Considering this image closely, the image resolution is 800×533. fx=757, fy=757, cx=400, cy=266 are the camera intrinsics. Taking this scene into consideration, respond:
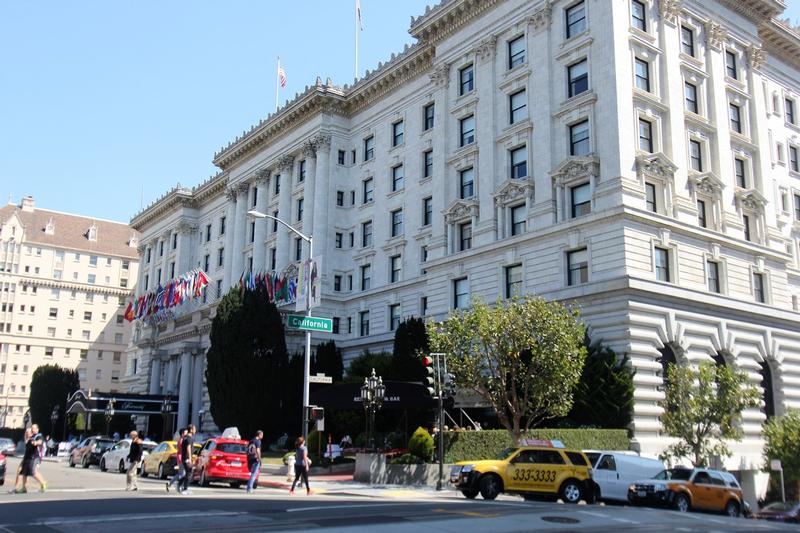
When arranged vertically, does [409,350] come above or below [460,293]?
below

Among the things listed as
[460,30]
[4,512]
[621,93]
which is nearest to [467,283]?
[621,93]

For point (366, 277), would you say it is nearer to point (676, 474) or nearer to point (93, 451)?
point (93, 451)

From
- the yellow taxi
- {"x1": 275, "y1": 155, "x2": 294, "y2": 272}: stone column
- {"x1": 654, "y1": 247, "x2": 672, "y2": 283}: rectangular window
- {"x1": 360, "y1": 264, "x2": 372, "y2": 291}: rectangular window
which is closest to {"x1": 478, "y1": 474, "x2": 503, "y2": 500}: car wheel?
the yellow taxi

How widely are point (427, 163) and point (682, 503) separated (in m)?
33.8

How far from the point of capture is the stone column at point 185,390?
2621 inches

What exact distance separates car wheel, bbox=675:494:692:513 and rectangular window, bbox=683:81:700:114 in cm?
2565

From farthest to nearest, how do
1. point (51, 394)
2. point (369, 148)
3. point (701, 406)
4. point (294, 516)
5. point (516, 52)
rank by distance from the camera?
point (51, 394) → point (369, 148) → point (516, 52) → point (701, 406) → point (294, 516)

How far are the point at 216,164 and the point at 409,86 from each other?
94.7 feet

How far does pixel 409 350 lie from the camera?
1700 inches

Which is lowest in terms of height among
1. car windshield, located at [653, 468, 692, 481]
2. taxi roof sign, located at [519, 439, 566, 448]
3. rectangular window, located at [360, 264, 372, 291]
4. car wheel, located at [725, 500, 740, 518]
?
car wheel, located at [725, 500, 740, 518]

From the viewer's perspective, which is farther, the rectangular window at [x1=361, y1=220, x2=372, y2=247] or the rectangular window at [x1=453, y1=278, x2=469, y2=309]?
the rectangular window at [x1=361, y1=220, x2=372, y2=247]

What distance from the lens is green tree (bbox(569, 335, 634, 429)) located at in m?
34.6

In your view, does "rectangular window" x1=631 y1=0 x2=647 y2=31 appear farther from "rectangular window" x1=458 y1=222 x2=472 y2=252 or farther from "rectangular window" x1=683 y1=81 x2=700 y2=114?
"rectangular window" x1=458 y1=222 x2=472 y2=252

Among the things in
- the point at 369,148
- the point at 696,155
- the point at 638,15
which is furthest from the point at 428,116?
the point at 696,155
